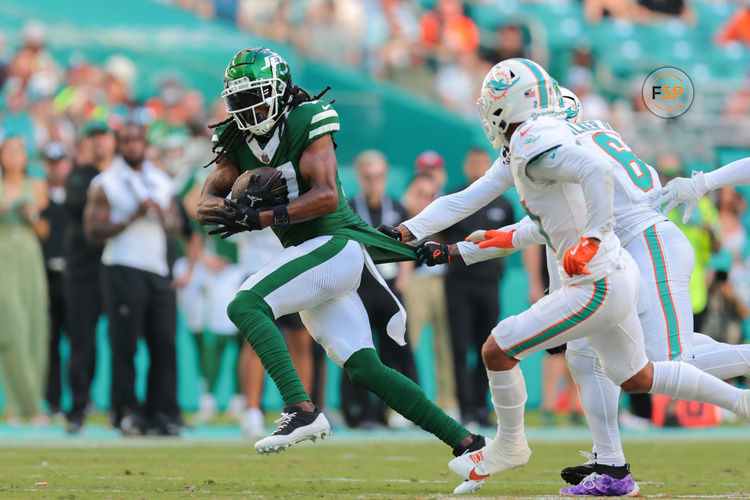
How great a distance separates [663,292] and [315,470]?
2.25 meters

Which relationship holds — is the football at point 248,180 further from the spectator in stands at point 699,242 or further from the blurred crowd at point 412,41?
the blurred crowd at point 412,41

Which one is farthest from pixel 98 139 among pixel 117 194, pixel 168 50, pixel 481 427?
pixel 168 50

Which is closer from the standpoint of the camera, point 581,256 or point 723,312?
point 581,256

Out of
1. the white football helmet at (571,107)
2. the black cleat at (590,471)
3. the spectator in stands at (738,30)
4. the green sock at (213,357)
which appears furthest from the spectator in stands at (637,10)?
the black cleat at (590,471)

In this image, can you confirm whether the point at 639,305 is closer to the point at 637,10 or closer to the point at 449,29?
the point at 449,29

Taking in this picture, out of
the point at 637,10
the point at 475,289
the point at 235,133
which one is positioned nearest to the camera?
Answer: the point at 235,133

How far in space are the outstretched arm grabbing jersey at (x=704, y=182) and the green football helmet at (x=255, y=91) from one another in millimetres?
1793

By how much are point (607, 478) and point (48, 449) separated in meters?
4.04

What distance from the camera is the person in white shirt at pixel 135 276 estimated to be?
9055 mm

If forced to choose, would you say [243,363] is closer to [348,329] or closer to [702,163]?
[348,329]

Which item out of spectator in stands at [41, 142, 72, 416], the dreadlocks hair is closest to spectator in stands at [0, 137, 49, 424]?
spectator in stands at [41, 142, 72, 416]

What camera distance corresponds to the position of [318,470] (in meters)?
6.63

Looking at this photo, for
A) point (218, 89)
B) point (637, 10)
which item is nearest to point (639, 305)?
point (218, 89)

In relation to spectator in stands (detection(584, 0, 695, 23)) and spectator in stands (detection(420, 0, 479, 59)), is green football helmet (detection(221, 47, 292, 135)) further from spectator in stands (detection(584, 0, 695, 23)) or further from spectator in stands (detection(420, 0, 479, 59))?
spectator in stands (detection(584, 0, 695, 23))
